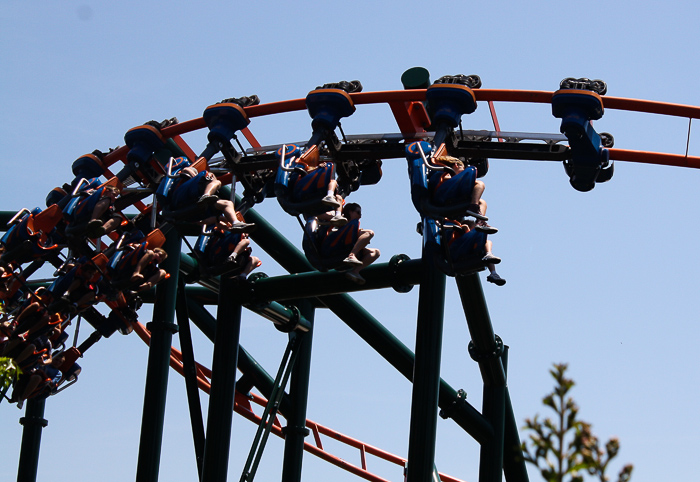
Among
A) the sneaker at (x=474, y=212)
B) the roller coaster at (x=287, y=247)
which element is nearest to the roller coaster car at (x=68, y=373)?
the roller coaster at (x=287, y=247)

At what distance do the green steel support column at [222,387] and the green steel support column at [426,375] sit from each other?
2134mm

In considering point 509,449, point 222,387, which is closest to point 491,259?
point 222,387

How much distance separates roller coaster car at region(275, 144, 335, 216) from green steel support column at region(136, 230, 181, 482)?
9.05ft

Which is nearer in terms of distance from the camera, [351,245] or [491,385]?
[351,245]

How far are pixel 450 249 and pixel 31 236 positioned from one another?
443cm

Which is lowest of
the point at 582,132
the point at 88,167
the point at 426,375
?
the point at 426,375

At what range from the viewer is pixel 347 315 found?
10828mm

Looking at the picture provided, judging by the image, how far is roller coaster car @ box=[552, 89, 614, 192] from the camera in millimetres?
8195

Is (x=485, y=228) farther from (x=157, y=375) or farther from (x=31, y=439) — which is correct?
(x=31, y=439)

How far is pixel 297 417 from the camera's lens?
447 inches

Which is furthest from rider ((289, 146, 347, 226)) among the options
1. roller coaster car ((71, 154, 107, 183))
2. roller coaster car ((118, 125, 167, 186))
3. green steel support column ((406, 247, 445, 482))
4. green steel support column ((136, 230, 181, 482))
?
roller coaster car ((71, 154, 107, 183))

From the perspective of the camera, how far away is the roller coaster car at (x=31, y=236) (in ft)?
32.8

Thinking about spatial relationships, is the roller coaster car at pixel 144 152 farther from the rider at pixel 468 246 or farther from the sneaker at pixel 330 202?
the rider at pixel 468 246

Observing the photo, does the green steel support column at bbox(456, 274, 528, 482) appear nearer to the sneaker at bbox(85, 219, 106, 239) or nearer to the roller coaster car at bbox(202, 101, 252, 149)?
the roller coaster car at bbox(202, 101, 252, 149)
